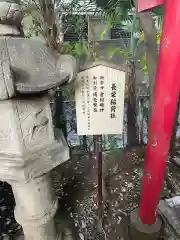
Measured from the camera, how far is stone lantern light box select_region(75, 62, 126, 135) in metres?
1.36

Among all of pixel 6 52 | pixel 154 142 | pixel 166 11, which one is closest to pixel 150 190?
pixel 154 142

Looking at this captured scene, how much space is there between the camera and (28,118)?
4.14 ft

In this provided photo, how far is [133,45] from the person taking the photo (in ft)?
10.1

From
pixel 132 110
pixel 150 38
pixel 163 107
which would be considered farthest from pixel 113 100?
pixel 132 110

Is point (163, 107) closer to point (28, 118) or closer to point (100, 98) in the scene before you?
point (100, 98)

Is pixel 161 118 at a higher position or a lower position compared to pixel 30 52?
lower

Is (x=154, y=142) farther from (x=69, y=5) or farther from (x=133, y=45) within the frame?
(x=69, y=5)

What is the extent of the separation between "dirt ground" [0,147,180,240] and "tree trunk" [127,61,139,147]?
186 mm

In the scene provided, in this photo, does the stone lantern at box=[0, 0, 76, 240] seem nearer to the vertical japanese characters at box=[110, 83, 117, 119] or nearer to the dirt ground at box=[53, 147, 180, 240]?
the vertical japanese characters at box=[110, 83, 117, 119]

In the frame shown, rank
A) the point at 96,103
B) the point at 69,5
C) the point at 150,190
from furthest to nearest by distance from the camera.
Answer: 1. the point at 69,5
2. the point at 150,190
3. the point at 96,103

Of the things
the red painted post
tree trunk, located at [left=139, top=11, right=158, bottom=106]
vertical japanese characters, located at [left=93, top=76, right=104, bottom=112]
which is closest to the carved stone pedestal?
vertical japanese characters, located at [left=93, top=76, right=104, bottom=112]

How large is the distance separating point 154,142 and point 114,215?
1208mm

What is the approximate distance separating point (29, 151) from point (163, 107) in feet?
3.02

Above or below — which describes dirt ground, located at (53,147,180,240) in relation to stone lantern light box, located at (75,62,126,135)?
below
